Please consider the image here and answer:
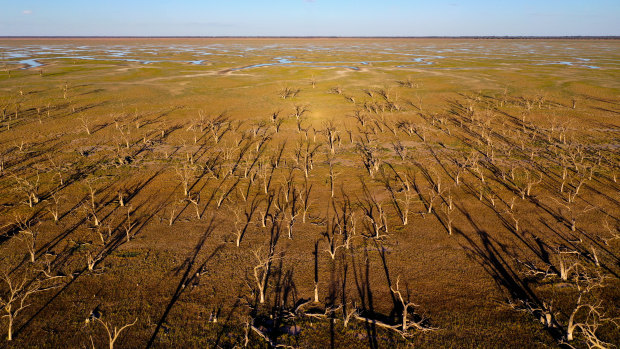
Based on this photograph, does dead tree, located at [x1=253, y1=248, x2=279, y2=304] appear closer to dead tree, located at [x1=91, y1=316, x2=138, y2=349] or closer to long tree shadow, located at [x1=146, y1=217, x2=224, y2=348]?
long tree shadow, located at [x1=146, y1=217, x2=224, y2=348]

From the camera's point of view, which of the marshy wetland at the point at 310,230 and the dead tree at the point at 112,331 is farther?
the marshy wetland at the point at 310,230

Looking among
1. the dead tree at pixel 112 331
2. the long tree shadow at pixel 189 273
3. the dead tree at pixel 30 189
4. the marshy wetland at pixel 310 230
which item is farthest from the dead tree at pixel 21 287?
the dead tree at pixel 30 189

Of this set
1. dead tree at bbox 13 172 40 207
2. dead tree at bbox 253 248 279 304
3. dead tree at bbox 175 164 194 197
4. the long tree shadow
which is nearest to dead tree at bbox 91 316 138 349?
the long tree shadow

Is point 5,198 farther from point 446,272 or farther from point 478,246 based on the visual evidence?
point 478,246

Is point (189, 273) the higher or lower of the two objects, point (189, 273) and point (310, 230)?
the lower

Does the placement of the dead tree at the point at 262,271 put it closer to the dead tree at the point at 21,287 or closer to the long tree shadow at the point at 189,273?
the long tree shadow at the point at 189,273

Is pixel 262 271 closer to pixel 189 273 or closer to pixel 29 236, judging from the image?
pixel 189 273

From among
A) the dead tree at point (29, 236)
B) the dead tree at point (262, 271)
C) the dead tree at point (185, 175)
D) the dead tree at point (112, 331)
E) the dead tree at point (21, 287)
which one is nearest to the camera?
the dead tree at point (112, 331)

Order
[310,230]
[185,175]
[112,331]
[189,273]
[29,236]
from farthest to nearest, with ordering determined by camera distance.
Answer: [185,175], [310,230], [29,236], [189,273], [112,331]

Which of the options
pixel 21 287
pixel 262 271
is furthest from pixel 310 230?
pixel 21 287
